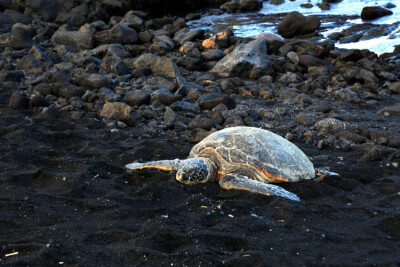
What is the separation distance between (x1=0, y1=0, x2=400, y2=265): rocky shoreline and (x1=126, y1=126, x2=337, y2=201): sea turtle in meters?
0.16

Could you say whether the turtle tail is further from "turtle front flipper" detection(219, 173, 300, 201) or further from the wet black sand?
Answer: "turtle front flipper" detection(219, 173, 300, 201)

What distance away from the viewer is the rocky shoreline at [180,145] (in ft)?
11.4

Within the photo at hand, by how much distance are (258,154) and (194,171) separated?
769 millimetres

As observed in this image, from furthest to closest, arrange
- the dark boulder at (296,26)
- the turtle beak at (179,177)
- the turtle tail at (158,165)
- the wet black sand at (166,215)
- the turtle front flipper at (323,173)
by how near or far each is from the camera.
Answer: the dark boulder at (296,26)
the turtle front flipper at (323,173)
the turtle tail at (158,165)
the turtle beak at (179,177)
the wet black sand at (166,215)

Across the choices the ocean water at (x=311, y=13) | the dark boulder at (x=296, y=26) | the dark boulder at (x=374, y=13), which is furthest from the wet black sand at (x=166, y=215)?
the dark boulder at (x=374, y=13)

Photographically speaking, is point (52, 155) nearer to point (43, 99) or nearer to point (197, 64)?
point (43, 99)

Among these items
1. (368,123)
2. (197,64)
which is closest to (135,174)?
(368,123)

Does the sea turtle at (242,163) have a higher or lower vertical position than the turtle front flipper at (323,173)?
higher

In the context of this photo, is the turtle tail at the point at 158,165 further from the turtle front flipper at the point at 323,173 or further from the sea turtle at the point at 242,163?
the turtle front flipper at the point at 323,173

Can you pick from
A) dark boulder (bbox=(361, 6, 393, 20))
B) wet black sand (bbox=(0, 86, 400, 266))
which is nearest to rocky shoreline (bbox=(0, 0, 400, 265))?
wet black sand (bbox=(0, 86, 400, 266))

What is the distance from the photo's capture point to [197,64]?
11.3 metres

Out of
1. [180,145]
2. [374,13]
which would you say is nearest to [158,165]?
[180,145]

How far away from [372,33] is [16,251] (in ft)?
54.6

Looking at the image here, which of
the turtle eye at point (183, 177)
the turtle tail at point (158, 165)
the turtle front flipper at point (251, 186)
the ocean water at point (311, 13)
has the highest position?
the turtle eye at point (183, 177)
